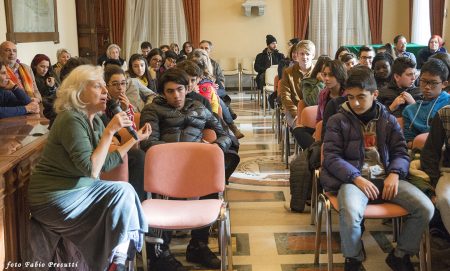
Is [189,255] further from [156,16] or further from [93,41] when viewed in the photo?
[156,16]

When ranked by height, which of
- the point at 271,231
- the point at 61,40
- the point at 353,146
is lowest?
the point at 271,231

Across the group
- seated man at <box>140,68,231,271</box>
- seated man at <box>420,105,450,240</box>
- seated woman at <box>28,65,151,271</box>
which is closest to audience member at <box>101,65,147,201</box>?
seated man at <box>140,68,231,271</box>

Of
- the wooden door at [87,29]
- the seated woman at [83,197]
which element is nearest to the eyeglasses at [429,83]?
the seated woman at [83,197]

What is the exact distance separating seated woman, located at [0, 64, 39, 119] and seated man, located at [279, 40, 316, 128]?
249 centimetres

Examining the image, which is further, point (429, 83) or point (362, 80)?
point (429, 83)

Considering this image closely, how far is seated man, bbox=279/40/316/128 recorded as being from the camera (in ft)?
18.9

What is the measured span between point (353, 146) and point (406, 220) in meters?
0.51

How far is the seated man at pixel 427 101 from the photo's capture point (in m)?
3.61

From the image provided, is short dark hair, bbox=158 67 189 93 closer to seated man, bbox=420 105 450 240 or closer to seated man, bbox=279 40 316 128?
seated man, bbox=420 105 450 240

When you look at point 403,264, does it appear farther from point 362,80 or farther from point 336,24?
point 336,24

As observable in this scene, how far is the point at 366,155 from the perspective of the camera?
10.6ft

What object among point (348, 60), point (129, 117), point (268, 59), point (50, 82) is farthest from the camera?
point (268, 59)

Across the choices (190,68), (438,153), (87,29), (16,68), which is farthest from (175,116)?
(87,29)

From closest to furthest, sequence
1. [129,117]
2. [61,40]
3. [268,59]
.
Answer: [129,117]
[61,40]
[268,59]
